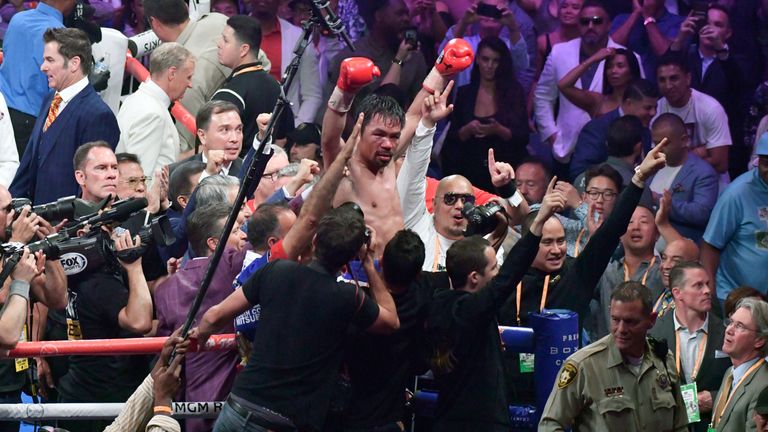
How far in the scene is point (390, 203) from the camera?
20.8 ft

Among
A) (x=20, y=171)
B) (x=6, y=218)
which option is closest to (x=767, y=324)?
(x=6, y=218)

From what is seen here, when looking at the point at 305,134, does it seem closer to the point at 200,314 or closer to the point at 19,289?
the point at 200,314

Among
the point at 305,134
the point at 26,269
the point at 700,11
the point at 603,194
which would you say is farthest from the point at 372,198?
the point at 700,11

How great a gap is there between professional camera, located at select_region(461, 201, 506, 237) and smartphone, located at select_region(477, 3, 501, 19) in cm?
349

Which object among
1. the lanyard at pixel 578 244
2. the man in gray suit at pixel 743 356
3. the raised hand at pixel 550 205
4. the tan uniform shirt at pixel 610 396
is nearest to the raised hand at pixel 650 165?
the raised hand at pixel 550 205

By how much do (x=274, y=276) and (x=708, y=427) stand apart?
8.45ft

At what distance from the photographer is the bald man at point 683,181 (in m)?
8.75

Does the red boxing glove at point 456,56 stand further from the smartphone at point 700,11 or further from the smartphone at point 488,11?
the smartphone at point 700,11

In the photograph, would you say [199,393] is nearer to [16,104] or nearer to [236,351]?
[236,351]

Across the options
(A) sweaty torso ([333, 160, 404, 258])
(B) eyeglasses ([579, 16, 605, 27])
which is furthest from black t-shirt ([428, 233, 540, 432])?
(B) eyeglasses ([579, 16, 605, 27])

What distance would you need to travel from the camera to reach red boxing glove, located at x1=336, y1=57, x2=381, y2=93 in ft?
19.5

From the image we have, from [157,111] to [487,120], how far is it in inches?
87.1

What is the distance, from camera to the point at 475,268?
581 centimetres

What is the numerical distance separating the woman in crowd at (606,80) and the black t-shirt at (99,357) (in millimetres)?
4051
